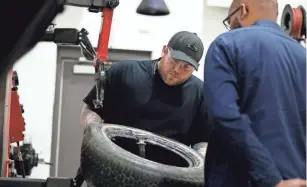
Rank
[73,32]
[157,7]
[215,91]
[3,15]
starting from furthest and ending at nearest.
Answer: [157,7]
[73,32]
[215,91]
[3,15]

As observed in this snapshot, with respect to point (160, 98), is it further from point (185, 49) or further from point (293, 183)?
point (293, 183)

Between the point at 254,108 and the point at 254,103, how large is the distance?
0.02 m

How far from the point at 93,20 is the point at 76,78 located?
28.1 inches

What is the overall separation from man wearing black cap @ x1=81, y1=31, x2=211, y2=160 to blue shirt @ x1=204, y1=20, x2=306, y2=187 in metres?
1.17

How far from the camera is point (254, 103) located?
6.02ft

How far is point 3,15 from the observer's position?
746 millimetres

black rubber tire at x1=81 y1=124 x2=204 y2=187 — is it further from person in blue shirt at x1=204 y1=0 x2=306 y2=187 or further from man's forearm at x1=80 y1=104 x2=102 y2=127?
man's forearm at x1=80 y1=104 x2=102 y2=127

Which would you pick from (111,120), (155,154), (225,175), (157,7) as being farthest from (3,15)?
(157,7)

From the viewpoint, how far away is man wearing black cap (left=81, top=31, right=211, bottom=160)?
3.04 m

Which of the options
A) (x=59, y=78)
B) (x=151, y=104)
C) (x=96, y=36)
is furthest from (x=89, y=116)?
(x=59, y=78)

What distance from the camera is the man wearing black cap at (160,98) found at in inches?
120

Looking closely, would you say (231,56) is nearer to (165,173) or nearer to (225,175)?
(225,175)

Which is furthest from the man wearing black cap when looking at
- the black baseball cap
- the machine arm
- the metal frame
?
the metal frame

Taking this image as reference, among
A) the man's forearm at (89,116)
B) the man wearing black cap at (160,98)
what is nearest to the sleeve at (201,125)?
the man wearing black cap at (160,98)
